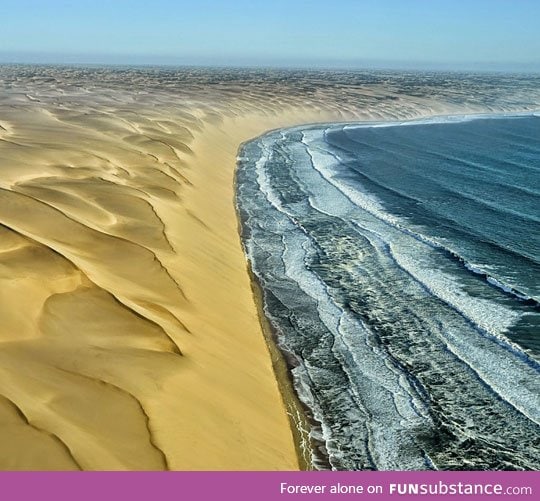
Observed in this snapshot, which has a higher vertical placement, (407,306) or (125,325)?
(125,325)

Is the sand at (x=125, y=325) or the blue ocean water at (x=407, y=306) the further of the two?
the blue ocean water at (x=407, y=306)

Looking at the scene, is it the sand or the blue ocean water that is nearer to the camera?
the sand

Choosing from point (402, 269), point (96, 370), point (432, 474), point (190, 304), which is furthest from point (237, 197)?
point (432, 474)

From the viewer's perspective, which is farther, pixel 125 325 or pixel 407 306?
pixel 407 306
